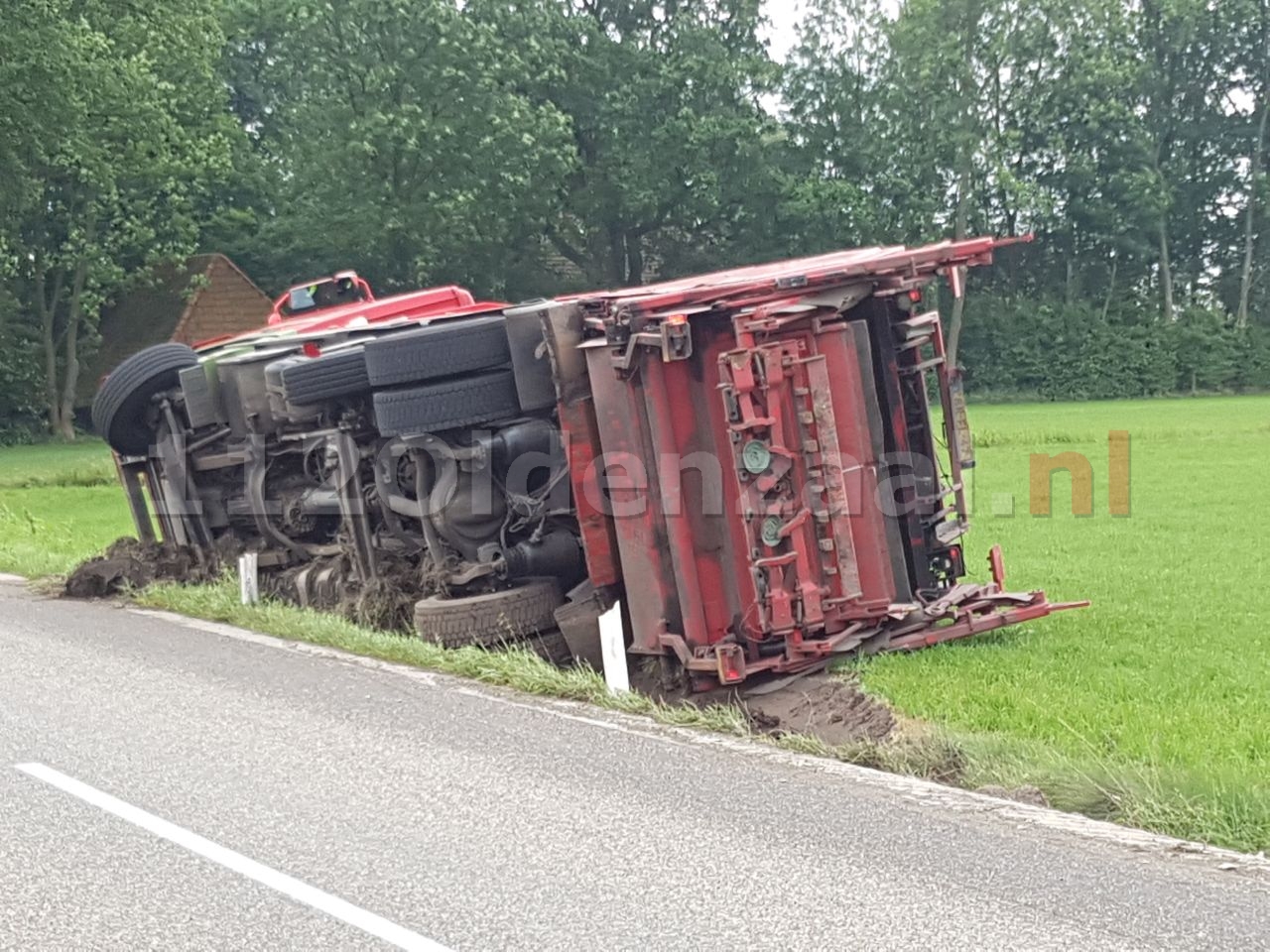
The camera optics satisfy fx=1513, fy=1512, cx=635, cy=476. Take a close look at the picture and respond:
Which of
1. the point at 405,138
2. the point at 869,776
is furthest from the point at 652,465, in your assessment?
the point at 405,138

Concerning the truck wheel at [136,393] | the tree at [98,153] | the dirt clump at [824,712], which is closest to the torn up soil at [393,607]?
the dirt clump at [824,712]

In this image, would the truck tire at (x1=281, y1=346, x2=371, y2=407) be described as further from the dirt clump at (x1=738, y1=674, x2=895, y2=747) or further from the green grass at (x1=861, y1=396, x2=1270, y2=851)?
the green grass at (x1=861, y1=396, x2=1270, y2=851)

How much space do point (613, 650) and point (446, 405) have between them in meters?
1.95

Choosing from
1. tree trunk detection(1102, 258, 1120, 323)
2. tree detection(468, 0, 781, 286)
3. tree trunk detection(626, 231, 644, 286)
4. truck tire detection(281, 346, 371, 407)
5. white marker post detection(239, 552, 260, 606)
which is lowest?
tree trunk detection(1102, 258, 1120, 323)

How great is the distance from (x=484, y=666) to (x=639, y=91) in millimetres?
45649

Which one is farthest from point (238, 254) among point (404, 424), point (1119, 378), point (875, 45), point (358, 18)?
point (404, 424)

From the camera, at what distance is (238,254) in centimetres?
4925

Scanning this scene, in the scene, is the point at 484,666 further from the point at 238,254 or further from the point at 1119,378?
the point at 1119,378

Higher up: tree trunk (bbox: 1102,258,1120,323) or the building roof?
the building roof

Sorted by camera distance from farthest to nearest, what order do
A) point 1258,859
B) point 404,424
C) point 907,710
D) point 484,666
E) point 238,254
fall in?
1. point 238,254
2. point 404,424
3. point 484,666
4. point 907,710
5. point 1258,859

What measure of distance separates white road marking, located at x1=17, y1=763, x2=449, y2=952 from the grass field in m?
2.63

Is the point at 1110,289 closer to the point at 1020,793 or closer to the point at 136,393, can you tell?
the point at 136,393

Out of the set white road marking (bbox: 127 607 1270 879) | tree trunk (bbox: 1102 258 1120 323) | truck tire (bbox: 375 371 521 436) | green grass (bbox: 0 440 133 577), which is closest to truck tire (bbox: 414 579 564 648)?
white road marking (bbox: 127 607 1270 879)

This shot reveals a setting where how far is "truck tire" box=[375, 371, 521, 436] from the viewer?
29.9 ft
